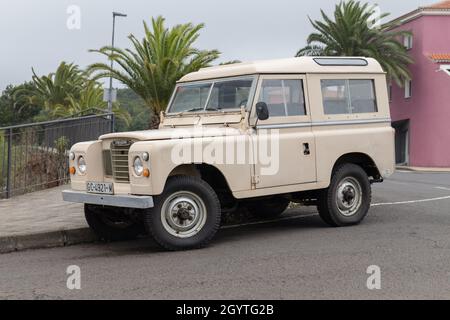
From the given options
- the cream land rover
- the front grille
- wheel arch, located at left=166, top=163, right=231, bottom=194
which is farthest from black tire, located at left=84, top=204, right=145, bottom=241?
wheel arch, located at left=166, top=163, right=231, bottom=194

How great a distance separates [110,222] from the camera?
8.13 metres

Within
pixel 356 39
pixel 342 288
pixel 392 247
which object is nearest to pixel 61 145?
pixel 392 247

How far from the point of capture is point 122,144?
286 inches

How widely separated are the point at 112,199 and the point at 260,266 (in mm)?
1960

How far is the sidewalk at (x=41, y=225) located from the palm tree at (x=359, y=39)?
2802 cm

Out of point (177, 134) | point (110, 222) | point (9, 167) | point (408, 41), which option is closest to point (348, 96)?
point (177, 134)

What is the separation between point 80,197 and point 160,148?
4.47 ft

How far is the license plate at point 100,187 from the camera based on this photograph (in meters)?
7.32

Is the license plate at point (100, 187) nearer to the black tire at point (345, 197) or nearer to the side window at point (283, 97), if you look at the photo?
the side window at point (283, 97)

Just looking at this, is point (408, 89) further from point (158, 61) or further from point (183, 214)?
point (183, 214)

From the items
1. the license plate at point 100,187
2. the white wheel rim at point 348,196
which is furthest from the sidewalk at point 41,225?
the white wheel rim at point 348,196
